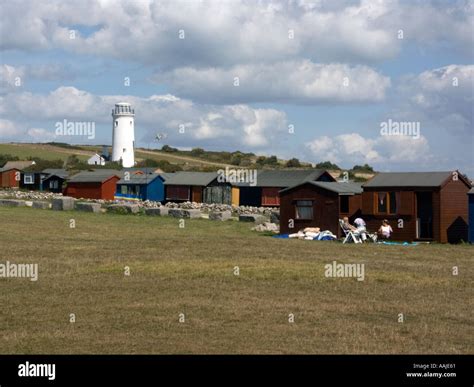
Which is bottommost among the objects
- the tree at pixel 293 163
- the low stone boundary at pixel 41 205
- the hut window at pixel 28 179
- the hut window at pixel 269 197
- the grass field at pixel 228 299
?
the grass field at pixel 228 299

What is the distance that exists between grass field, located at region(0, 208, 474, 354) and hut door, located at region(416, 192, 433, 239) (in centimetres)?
691

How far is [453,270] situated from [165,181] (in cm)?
5524

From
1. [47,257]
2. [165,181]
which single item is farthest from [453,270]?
[165,181]

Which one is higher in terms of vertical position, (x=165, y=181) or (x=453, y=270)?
(x=165, y=181)

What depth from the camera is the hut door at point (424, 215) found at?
39125mm

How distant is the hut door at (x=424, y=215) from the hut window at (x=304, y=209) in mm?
5325

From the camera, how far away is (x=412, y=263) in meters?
26.8

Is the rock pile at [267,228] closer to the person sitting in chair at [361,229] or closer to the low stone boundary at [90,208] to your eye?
the person sitting in chair at [361,229]

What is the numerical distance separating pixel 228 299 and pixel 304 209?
23157 millimetres

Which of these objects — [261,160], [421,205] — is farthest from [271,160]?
[421,205]

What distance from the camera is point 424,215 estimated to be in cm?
3947

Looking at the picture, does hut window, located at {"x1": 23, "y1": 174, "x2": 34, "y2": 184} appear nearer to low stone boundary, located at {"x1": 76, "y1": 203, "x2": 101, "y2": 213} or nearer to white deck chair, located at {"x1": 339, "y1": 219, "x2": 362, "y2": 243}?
low stone boundary, located at {"x1": 76, "y1": 203, "x2": 101, "y2": 213}

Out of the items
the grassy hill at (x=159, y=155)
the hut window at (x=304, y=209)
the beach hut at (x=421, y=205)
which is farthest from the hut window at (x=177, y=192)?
the grassy hill at (x=159, y=155)
